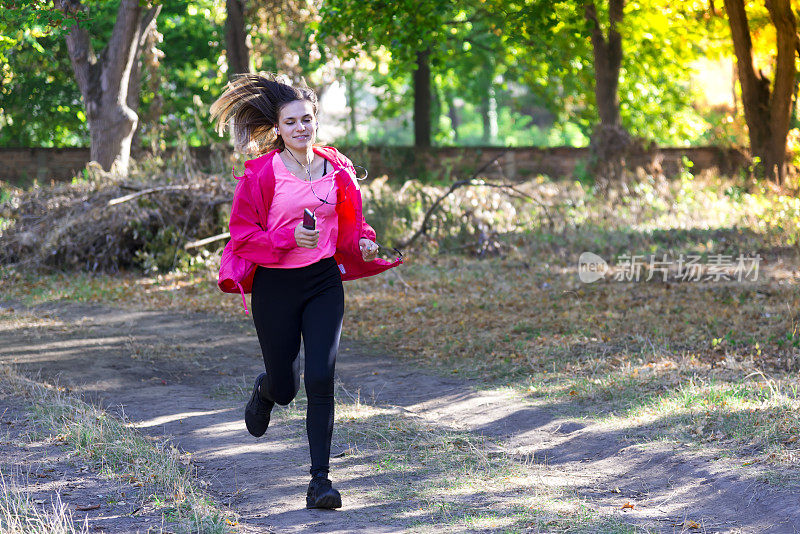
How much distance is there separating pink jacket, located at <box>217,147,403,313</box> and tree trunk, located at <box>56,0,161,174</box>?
1104 cm

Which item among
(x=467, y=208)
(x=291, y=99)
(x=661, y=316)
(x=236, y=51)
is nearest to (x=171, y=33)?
(x=236, y=51)

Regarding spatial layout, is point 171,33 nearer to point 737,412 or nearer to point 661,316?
point 661,316

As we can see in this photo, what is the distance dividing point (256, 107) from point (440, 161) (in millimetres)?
16279

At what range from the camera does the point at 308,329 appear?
4266 mm

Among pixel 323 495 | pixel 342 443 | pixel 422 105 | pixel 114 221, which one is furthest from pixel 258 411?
pixel 422 105

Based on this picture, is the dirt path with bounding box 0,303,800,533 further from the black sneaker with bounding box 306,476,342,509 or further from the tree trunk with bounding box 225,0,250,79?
the tree trunk with bounding box 225,0,250,79

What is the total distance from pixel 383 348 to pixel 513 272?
11.7 ft

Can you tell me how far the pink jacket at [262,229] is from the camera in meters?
4.25

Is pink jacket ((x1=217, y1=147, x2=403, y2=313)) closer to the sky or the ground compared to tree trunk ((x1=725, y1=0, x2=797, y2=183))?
closer to the ground

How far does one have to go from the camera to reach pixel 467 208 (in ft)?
45.0

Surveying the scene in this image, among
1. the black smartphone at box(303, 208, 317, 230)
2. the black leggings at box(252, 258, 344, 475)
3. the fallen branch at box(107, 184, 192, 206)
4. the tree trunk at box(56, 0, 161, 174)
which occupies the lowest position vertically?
the black leggings at box(252, 258, 344, 475)

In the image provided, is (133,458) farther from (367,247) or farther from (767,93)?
(767,93)

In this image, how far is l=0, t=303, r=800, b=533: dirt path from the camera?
14.0 feet

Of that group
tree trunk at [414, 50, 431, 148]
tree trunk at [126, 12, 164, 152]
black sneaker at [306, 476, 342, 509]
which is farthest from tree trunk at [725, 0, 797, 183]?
black sneaker at [306, 476, 342, 509]
